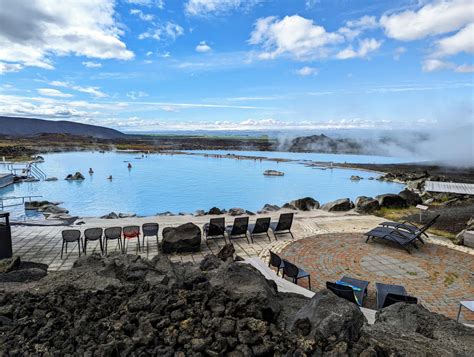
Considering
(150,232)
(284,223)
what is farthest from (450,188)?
(150,232)

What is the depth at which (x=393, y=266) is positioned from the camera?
616 cm

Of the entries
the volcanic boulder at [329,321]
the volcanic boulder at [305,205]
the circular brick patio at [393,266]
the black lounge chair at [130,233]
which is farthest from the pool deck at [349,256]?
the volcanic boulder at [305,205]

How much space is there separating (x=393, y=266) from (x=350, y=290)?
240 centimetres

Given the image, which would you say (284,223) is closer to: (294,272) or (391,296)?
(294,272)

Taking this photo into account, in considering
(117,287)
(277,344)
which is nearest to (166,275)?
(117,287)

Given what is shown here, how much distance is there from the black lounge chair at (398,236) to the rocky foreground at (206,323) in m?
3.94

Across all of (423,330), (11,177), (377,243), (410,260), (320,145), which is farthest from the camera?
(320,145)

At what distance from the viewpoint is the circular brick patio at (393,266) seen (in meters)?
5.09

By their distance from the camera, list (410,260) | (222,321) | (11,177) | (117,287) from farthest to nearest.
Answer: (11,177) < (410,260) < (117,287) < (222,321)

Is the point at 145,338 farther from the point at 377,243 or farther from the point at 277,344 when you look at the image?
the point at 377,243

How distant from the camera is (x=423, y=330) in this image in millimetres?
3068

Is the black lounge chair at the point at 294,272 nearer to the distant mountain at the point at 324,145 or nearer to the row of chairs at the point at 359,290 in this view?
the row of chairs at the point at 359,290

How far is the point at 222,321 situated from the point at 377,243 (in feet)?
18.6

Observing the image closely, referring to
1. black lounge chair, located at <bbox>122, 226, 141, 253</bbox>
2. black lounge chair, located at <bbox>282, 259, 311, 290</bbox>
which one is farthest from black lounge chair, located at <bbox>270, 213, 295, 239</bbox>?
black lounge chair, located at <bbox>122, 226, 141, 253</bbox>
